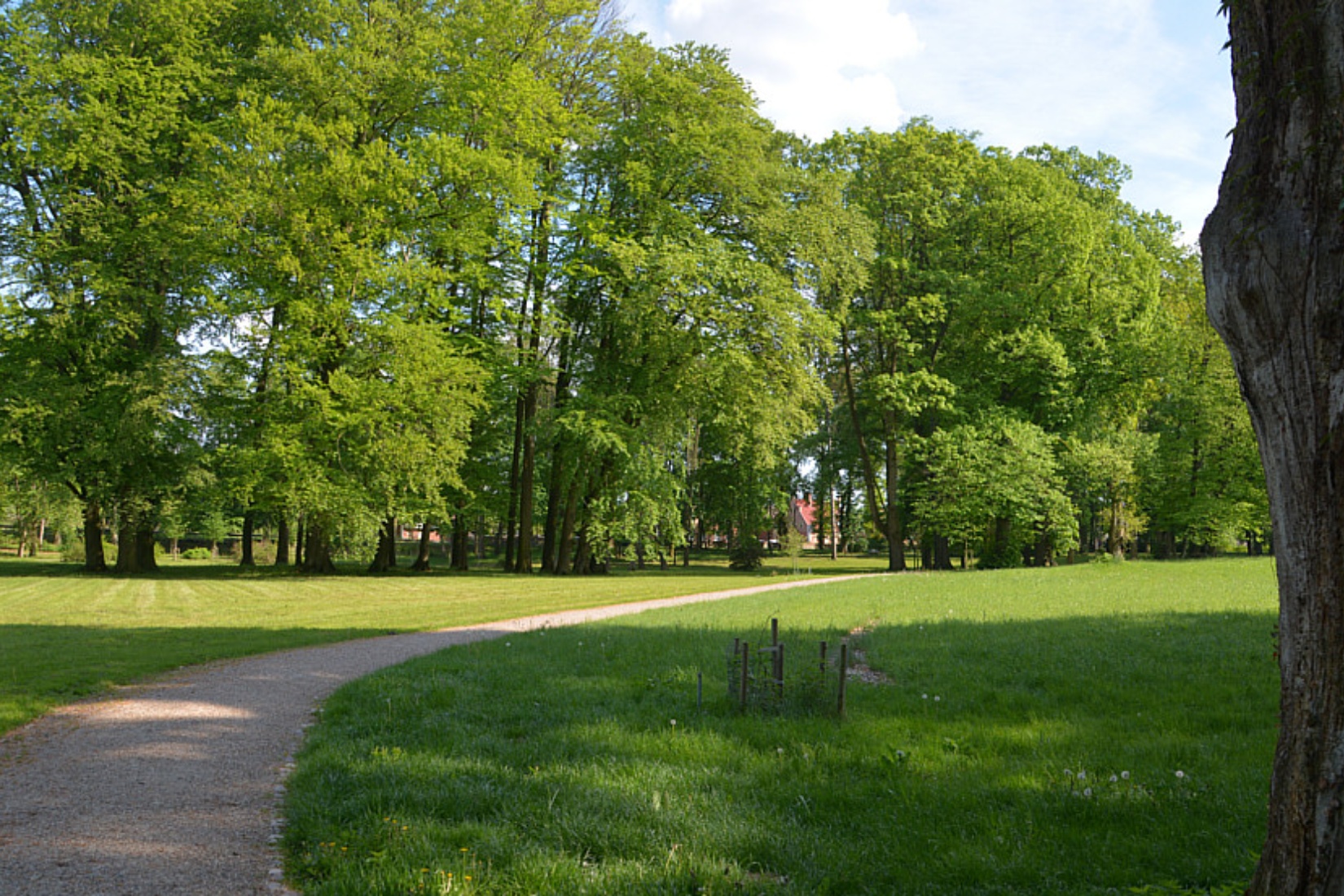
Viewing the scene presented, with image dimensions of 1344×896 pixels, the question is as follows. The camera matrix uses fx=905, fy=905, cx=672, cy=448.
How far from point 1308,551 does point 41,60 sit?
32841 mm

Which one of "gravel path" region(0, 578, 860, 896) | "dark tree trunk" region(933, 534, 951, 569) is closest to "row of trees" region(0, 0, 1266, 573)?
"dark tree trunk" region(933, 534, 951, 569)

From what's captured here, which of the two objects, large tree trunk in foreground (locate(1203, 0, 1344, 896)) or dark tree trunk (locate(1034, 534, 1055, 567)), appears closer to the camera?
large tree trunk in foreground (locate(1203, 0, 1344, 896))

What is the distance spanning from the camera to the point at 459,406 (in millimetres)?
26844

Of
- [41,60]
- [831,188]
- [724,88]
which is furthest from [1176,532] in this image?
[41,60]

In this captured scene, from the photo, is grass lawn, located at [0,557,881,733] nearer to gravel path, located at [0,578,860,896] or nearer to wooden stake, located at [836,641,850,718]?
gravel path, located at [0,578,860,896]

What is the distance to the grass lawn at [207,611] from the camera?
11.0 m

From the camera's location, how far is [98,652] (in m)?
12.1

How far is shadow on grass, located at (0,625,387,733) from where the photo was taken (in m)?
9.42

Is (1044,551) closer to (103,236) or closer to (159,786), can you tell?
(103,236)

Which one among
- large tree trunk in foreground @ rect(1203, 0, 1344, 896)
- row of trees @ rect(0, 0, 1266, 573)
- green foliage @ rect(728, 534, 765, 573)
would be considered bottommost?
green foliage @ rect(728, 534, 765, 573)

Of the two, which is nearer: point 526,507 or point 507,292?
point 507,292

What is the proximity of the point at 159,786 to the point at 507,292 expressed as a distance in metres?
26.6

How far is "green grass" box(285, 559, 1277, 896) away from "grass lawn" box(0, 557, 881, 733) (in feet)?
11.7

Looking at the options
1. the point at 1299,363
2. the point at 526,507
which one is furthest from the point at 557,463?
the point at 1299,363
